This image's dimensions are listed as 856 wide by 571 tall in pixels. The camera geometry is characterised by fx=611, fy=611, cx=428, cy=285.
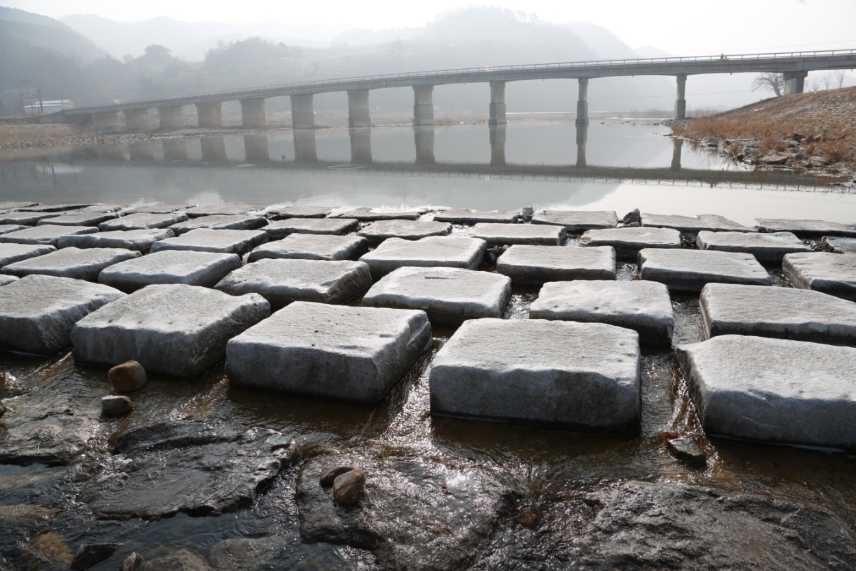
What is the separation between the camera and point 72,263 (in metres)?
3.74

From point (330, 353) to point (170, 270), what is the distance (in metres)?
1.70

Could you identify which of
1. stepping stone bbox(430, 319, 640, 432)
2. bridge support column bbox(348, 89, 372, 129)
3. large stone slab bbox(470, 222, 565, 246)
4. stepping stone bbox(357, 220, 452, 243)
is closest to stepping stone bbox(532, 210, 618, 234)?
large stone slab bbox(470, 222, 565, 246)

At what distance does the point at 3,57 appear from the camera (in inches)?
4205

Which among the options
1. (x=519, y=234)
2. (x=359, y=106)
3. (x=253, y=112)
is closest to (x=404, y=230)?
(x=519, y=234)

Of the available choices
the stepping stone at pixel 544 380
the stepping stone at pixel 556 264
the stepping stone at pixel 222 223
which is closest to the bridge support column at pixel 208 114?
the stepping stone at pixel 222 223

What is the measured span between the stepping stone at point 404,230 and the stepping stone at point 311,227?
7.4 inches

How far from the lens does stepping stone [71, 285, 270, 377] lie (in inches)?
97.5

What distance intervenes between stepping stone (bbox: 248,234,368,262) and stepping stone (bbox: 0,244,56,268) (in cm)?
148

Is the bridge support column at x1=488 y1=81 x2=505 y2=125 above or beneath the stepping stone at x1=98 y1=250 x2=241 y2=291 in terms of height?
above

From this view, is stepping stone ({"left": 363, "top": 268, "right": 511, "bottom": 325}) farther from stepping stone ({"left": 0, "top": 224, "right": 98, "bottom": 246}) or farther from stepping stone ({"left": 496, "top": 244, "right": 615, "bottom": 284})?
stepping stone ({"left": 0, "top": 224, "right": 98, "bottom": 246})

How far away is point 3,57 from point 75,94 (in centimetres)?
1826

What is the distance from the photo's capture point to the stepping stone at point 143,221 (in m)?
5.28

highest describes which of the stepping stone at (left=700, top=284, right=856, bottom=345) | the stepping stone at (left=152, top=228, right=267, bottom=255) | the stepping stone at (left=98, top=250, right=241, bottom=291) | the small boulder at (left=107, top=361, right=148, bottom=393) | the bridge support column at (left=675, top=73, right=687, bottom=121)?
the bridge support column at (left=675, top=73, right=687, bottom=121)

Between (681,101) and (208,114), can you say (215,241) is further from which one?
(208,114)
